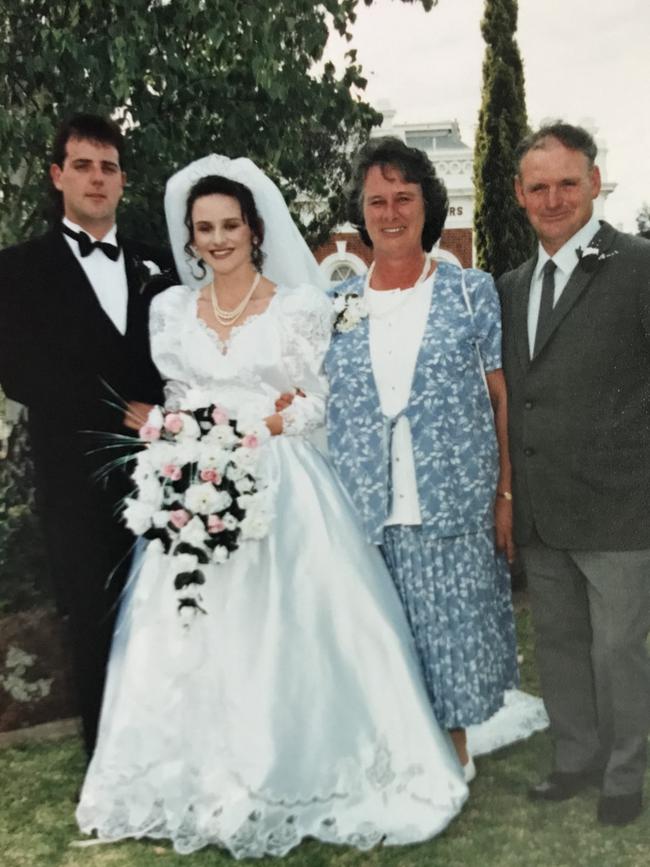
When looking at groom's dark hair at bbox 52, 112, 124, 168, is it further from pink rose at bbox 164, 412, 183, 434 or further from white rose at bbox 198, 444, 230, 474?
white rose at bbox 198, 444, 230, 474

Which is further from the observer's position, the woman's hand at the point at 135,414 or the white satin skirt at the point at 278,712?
the woman's hand at the point at 135,414

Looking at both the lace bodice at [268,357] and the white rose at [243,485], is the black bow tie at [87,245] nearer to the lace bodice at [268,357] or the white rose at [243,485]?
the lace bodice at [268,357]

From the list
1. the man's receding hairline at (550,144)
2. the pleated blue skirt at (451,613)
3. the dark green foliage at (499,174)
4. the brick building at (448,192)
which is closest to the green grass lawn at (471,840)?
the pleated blue skirt at (451,613)

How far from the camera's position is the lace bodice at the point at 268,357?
3924 mm

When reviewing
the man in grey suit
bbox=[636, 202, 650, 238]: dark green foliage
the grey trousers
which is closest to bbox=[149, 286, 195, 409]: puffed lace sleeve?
the man in grey suit

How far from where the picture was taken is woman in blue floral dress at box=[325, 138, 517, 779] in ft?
12.5

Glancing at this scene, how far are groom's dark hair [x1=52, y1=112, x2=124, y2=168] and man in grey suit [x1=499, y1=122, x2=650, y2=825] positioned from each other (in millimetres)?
1763

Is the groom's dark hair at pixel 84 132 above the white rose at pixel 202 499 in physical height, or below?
above

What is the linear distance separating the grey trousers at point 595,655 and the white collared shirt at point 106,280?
1.99 m

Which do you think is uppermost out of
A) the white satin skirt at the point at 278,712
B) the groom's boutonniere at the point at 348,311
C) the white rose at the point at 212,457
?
the groom's boutonniere at the point at 348,311

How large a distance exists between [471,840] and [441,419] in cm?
159

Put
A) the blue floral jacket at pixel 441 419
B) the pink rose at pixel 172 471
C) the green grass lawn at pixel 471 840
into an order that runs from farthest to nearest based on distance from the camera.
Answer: the blue floral jacket at pixel 441 419 < the pink rose at pixel 172 471 < the green grass lawn at pixel 471 840

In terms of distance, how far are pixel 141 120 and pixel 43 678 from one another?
2.97 m

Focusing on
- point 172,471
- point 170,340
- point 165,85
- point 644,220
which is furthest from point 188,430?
point 644,220
